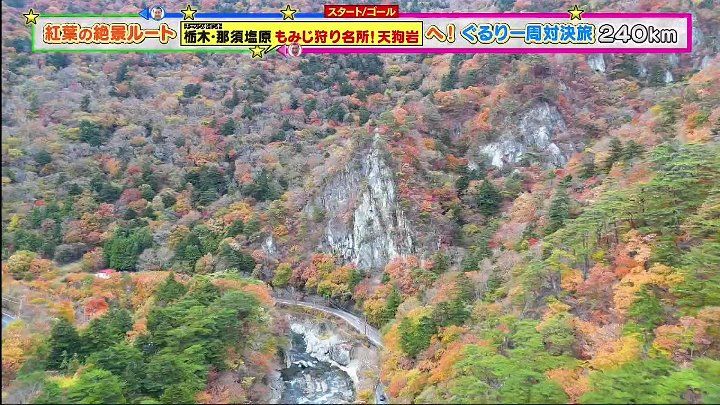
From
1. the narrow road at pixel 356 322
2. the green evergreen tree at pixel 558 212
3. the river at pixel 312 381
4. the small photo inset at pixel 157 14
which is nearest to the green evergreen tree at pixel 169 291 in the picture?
the river at pixel 312 381

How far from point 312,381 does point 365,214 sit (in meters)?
18.5

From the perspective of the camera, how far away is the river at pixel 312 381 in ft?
92.1

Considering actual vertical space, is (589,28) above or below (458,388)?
above

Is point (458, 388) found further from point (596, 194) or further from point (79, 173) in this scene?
point (79, 173)

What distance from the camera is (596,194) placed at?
94.5ft

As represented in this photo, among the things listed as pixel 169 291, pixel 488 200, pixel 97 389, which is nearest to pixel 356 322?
pixel 169 291

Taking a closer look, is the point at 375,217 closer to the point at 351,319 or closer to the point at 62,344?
the point at 351,319

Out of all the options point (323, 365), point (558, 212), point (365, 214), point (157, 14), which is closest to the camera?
point (157, 14)

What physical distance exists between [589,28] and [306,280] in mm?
32273

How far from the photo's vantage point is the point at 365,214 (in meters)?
45.8

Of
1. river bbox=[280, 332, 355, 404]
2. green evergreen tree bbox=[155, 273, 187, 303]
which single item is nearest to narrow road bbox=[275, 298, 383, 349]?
river bbox=[280, 332, 355, 404]

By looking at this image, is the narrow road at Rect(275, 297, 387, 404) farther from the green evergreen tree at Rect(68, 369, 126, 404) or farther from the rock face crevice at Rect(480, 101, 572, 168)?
the rock face crevice at Rect(480, 101, 572, 168)

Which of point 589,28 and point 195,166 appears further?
point 195,166

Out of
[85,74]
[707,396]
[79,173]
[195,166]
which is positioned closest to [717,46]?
[707,396]
